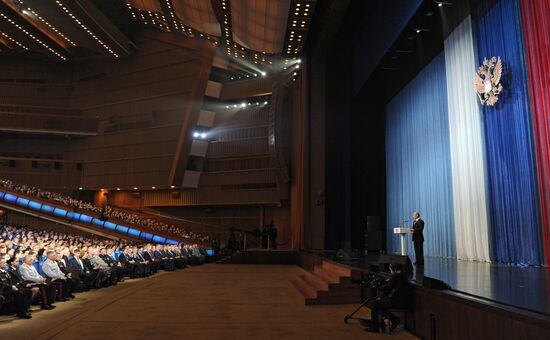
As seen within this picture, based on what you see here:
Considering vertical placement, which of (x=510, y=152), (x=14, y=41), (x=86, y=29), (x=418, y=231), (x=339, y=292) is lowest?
(x=339, y=292)

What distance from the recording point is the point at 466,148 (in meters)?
12.6

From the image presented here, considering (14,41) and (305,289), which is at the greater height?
(14,41)

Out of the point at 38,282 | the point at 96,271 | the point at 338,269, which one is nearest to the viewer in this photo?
the point at 38,282

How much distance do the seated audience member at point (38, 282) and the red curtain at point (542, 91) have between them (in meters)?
9.65

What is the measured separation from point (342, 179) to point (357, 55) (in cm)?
546

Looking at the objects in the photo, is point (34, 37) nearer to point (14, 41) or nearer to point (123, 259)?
point (14, 41)

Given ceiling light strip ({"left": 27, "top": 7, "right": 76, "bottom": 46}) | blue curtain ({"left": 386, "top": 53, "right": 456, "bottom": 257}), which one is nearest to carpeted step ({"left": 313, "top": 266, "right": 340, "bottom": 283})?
blue curtain ({"left": 386, "top": 53, "right": 456, "bottom": 257})

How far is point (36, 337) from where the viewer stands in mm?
5715

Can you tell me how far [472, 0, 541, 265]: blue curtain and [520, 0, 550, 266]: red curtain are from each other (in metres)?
0.47

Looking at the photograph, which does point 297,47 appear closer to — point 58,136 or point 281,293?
point 281,293

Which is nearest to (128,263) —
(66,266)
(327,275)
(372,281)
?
(66,266)

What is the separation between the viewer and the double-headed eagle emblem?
1074 cm

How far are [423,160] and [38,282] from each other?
43.1ft

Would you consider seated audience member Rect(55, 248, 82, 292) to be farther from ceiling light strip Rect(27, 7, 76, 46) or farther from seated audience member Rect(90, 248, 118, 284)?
ceiling light strip Rect(27, 7, 76, 46)
